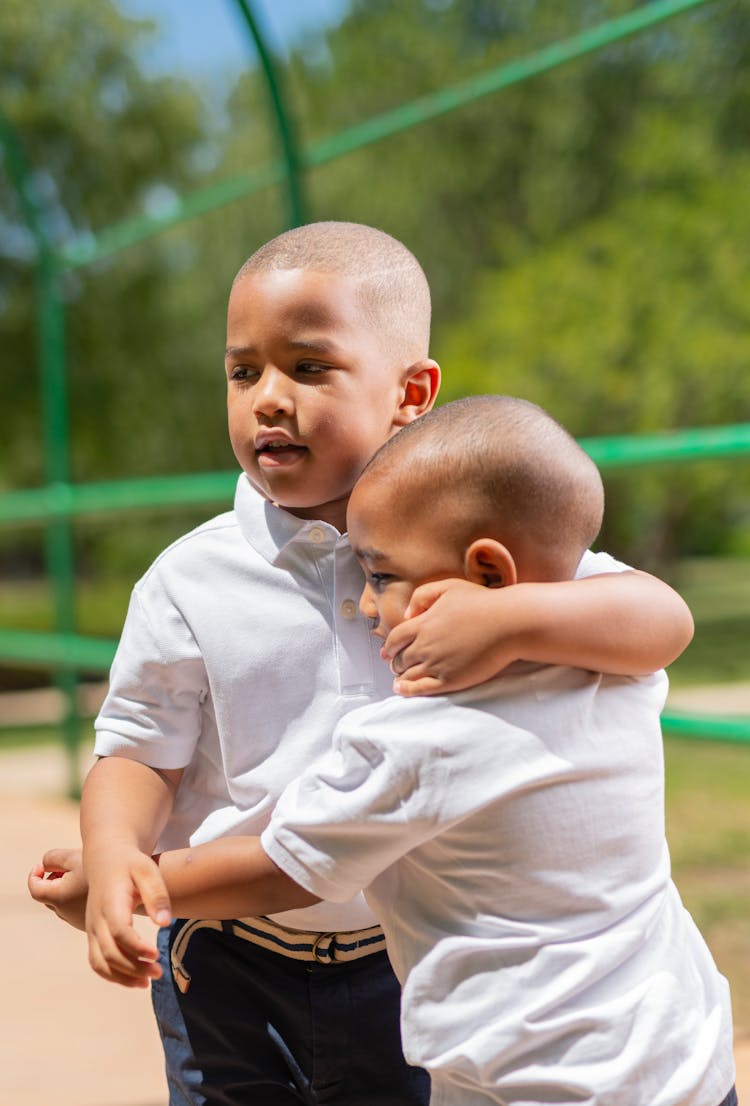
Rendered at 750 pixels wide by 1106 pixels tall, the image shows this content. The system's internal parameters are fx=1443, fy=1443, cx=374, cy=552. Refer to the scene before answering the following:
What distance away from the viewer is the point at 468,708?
110 cm

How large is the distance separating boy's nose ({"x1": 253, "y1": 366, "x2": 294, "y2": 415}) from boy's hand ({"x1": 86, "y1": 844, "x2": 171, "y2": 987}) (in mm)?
413

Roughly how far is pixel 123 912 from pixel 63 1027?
1852mm

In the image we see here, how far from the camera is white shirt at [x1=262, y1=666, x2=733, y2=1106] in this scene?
1.08 m

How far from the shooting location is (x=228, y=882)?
1.18 m

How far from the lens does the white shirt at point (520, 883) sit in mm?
1076

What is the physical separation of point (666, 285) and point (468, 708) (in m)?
14.2

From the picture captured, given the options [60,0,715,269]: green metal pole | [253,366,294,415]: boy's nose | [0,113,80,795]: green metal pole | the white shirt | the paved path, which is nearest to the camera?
the white shirt

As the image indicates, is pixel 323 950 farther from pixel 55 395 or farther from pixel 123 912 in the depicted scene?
pixel 55 395

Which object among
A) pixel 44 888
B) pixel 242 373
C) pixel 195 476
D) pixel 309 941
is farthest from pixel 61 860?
pixel 195 476

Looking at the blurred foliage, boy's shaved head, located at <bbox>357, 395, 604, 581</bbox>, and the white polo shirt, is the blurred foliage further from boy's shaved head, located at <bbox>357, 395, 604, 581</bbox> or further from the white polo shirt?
boy's shaved head, located at <bbox>357, 395, 604, 581</bbox>

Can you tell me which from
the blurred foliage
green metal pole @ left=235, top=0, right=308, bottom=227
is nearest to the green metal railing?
green metal pole @ left=235, top=0, right=308, bottom=227

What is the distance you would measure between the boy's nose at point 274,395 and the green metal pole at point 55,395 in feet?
12.4

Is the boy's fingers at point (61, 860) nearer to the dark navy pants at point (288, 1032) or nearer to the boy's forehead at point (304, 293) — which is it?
the dark navy pants at point (288, 1032)

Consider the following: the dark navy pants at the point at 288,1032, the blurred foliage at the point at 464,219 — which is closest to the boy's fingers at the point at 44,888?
the dark navy pants at the point at 288,1032
